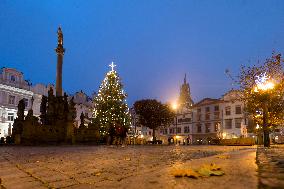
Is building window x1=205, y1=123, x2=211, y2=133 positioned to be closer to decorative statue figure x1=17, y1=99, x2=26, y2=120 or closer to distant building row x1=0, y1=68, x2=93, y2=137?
distant building row x1=0, y1=68, x2=93, y2=137

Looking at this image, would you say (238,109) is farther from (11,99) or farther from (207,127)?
(11,99)

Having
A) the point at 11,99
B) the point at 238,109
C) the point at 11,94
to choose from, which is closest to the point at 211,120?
the point at 238,109

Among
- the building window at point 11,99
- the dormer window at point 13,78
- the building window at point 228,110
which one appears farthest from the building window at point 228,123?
the dormer window at point 13,78

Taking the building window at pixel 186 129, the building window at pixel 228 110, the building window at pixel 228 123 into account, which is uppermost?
the building window at pixel 228 110

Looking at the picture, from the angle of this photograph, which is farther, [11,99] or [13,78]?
[13,78]

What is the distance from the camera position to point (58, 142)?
91.6 feet

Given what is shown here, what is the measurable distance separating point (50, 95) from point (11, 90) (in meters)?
27.5

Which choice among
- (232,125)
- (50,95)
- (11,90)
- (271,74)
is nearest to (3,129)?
(11,90)

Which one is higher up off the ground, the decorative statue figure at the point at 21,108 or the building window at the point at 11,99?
the building window at the point at 11,99

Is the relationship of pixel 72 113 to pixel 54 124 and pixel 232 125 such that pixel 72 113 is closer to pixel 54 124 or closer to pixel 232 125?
pixel 54 124

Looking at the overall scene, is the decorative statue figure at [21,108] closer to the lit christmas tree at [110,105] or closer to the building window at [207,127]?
the lit christmas tree at [110,105]

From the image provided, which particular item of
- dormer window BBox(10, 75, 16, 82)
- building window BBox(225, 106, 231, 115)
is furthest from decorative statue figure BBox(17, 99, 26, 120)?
building window BBox(225, 106, 231, 115)

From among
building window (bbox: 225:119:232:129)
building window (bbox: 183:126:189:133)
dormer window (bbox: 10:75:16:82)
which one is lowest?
building window (bbox: 183:126:189:133)

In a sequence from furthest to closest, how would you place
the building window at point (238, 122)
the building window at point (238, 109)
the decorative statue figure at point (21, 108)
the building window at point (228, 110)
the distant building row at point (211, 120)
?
the building window at point (228, 110) < the distant building row at point (211, 120) < the building window at point (238, 109) < the building window at point (238, 122) < the decorative statue figure at point (21, 108)
